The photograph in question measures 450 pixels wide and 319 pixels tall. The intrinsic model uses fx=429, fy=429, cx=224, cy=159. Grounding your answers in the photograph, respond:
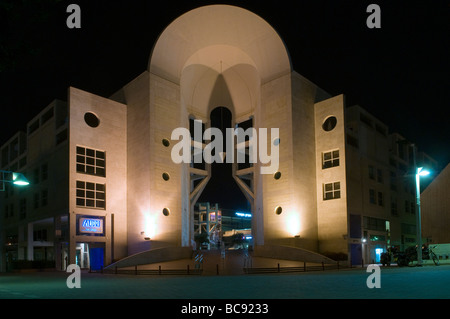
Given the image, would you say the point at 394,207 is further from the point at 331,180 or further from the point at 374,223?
the point at 331,180

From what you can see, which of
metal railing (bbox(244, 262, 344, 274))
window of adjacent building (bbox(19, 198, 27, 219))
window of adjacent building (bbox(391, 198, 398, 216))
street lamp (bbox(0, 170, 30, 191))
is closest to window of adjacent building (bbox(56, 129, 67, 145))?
window of adjacent building (bbox(19, 198, 27, 219))

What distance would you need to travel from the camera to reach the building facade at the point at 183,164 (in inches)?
1463

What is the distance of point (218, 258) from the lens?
35.8 metres

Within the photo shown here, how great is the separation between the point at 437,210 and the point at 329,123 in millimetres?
23810

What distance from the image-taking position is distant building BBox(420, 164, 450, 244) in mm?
52906

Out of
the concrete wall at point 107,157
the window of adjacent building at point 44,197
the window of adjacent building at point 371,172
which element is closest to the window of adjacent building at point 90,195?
the concrete wall at point 107,157

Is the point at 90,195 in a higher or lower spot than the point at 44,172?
lower

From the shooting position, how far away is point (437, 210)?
5438 centimetres

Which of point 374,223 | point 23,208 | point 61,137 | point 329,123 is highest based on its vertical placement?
point 329,123

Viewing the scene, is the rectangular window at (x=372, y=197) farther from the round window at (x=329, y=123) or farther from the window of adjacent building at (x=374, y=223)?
the round window at (x=329, y=123)

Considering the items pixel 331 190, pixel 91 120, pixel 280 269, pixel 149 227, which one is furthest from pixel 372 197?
pixel 91 120

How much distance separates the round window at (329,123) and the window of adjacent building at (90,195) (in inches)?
841

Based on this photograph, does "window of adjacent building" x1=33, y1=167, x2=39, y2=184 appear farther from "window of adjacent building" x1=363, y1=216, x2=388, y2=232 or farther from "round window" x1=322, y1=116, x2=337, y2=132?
"window of adjacent building" x1=363, y1=216, x2=388, y2=232
